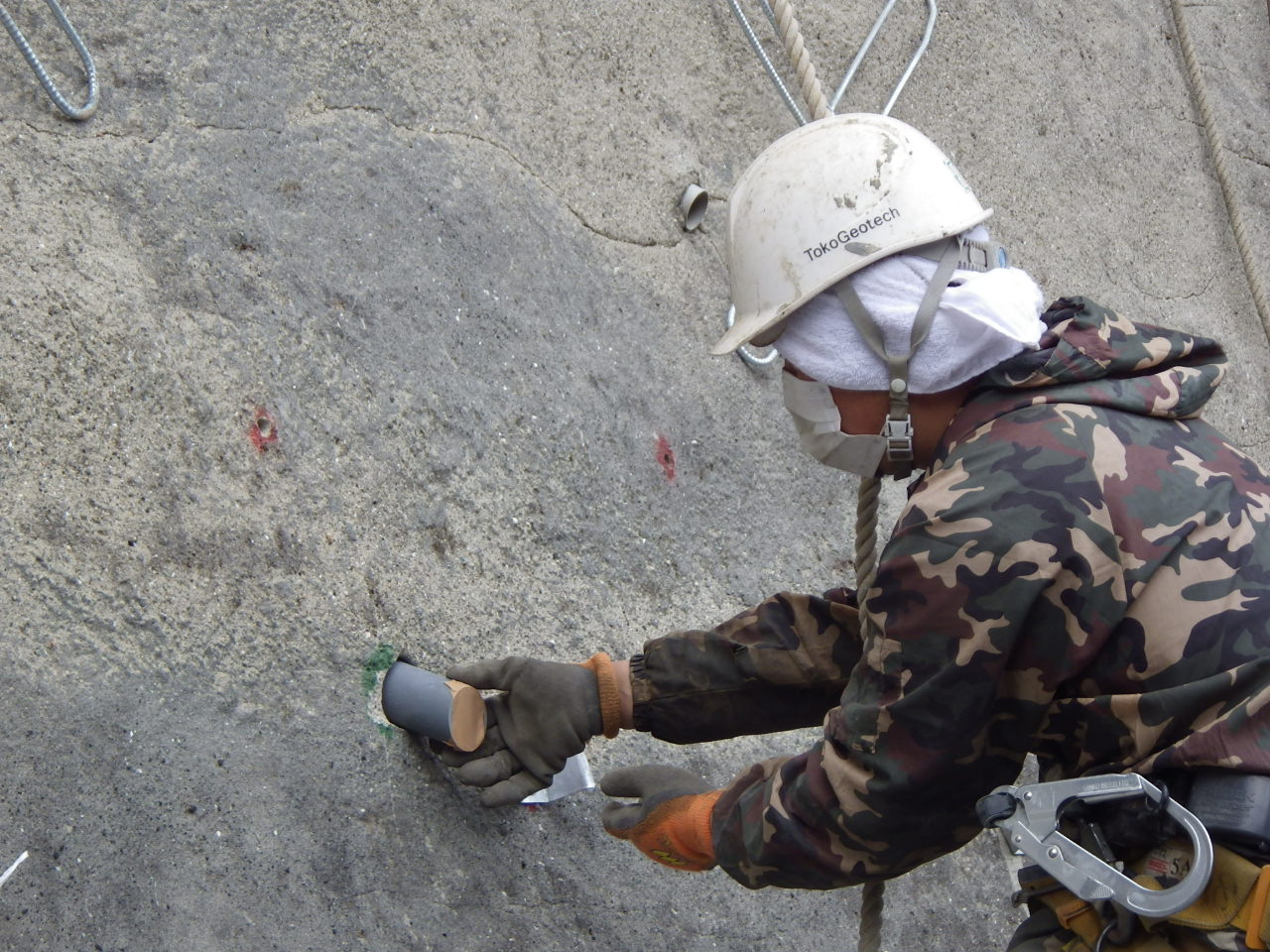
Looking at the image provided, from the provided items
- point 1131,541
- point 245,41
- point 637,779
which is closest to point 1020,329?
point 1131,541

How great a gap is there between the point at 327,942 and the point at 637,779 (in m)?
0.52

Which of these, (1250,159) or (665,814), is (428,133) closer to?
(665,814)

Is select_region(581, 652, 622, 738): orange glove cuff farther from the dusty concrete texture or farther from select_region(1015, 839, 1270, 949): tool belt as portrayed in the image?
select_region(1015, 839, 1270, 949): tool belt

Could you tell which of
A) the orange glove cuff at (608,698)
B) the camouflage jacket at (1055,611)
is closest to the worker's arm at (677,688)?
the orange glove cuff at (608,698)

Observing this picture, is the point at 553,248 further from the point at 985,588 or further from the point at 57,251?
the point at 985,588

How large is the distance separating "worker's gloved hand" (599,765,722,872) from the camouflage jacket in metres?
0.21

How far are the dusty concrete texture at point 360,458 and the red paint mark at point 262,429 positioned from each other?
0.05 ft

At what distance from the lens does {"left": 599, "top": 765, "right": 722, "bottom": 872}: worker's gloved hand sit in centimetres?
172

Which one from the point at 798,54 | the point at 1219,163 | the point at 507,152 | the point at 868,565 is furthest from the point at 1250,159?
the point at 868,565

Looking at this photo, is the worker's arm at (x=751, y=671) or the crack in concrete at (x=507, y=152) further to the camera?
the crack in concrete at (x=507, y=152)

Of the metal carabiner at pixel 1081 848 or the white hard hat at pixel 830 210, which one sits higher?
the white hard hat at pixel 830 210

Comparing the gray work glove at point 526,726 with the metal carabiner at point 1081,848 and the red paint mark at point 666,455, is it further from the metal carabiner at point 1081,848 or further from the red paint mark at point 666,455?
the metal carabiner at point 1081,848

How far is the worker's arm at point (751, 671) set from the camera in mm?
1819

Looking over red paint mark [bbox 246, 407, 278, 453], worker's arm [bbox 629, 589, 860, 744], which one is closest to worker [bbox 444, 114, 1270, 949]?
worker's arm [bbox 629, 589, 860, 744]
